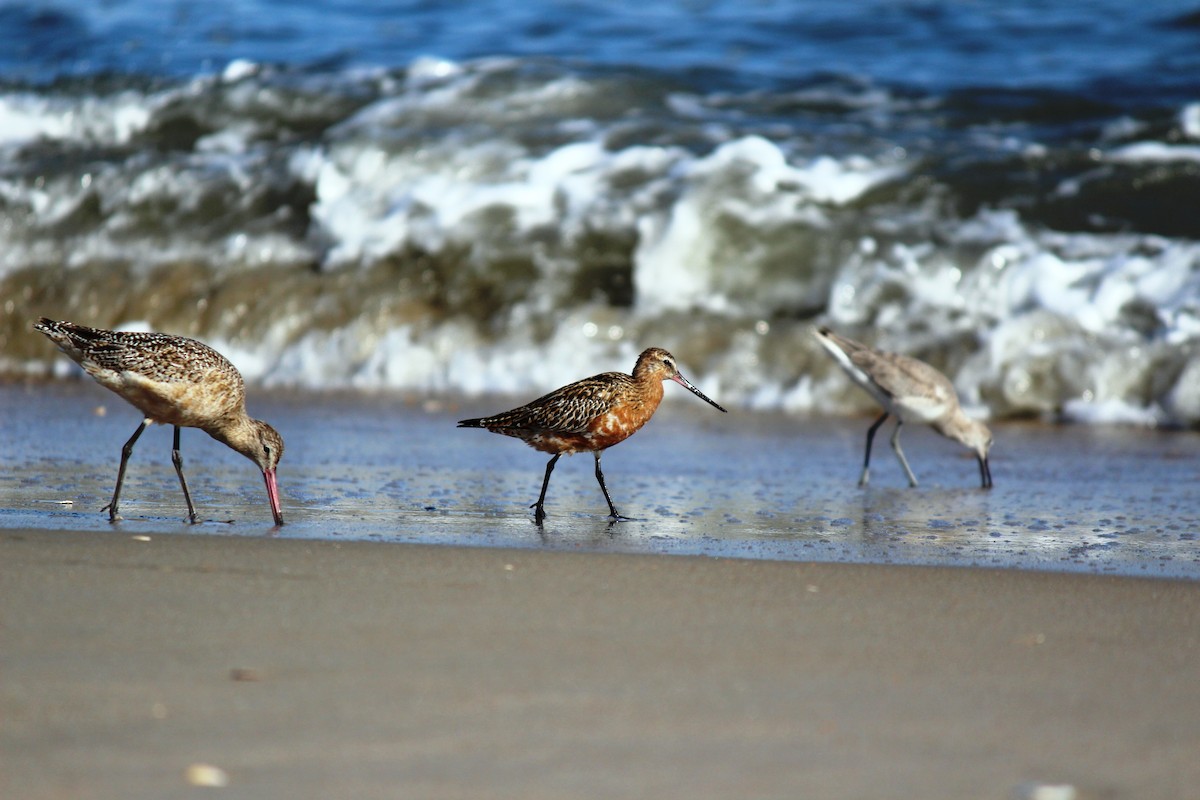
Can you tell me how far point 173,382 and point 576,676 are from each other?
2.75 metres

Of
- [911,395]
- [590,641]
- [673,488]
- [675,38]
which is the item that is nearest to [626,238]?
[911,395]

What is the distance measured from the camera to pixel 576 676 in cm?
309

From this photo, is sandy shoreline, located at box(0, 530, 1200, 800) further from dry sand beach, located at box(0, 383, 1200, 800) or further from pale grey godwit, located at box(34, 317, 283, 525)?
pale grey godwit, located at box(34, 317, 283, 525)

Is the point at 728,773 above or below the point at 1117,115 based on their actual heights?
below

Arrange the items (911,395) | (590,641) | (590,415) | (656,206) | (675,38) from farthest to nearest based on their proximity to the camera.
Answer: (675,38)
(656,206)
(911,395)
(590,415)
(590,641)

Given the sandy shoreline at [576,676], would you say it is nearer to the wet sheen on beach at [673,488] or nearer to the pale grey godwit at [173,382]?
the wet sheen on beach at [673,488]

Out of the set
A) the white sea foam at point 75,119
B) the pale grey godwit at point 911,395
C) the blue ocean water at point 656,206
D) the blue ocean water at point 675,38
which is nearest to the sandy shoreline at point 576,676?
the pale grey godwit at point 911,395

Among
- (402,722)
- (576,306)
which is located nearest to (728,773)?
(402,722)

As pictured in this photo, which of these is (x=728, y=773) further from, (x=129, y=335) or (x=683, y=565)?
(x=129, y=335)

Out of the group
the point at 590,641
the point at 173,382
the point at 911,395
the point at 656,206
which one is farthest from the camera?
the point at 656,206

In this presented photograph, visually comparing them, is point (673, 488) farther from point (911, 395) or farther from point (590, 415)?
point (911, 395)

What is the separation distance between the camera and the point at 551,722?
280 cm

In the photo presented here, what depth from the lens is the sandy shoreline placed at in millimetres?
2566

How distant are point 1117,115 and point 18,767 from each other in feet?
34.4
